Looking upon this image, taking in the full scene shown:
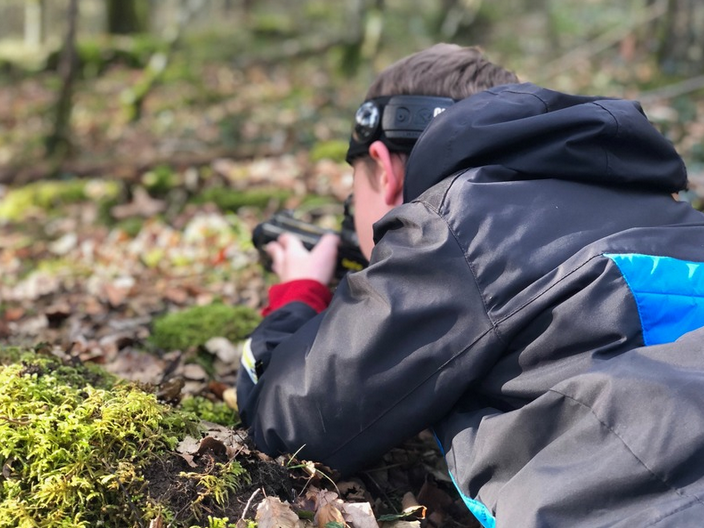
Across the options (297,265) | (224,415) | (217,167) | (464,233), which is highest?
(464,233)

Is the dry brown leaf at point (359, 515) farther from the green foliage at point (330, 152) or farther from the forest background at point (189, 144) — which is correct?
the green foliage at point (330, 152)

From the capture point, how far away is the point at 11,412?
1753 mm

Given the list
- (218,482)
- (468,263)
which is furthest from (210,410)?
(468,263)

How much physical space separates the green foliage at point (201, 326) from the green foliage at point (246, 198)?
2389mm

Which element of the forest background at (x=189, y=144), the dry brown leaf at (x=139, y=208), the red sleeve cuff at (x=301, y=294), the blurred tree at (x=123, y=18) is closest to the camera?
the red sleeve cuff at (x=301, y=294)

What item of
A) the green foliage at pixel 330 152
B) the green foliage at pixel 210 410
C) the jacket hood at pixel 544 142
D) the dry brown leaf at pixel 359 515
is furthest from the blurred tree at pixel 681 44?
the dry brown leaf at pixel 359 515

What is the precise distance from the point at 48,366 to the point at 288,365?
32.8 inches

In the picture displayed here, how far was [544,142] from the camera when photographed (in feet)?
6.09

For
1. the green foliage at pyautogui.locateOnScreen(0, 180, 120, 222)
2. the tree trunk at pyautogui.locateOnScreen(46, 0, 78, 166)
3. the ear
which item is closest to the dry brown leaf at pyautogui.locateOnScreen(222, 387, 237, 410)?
the ear

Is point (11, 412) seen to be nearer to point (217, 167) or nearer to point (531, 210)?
point (531, 210)

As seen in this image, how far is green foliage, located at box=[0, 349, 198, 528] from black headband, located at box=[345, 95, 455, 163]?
3.97 feet

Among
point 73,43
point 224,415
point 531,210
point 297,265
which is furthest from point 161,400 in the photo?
point 73,43

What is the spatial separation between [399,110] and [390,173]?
228mm

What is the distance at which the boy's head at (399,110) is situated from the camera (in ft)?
7.53
